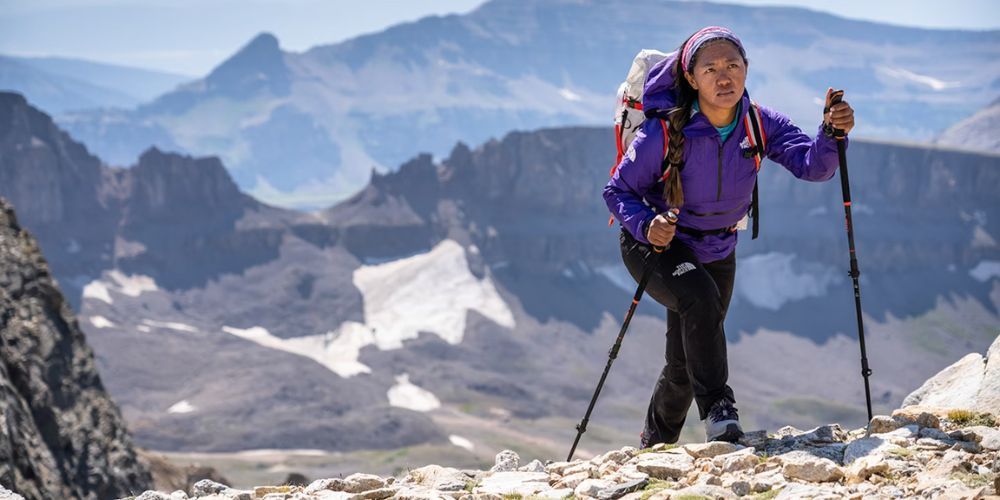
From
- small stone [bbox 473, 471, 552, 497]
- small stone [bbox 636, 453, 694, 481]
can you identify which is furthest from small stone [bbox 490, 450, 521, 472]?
small stone [bbox 636, 453, 694, 481]

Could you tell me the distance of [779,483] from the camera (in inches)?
440

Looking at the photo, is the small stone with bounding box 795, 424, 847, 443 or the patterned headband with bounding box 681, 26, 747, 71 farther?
the small stone with bounding box 795, 424, 847, 443

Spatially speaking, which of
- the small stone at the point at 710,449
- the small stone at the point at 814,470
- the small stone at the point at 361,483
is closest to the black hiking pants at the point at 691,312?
the small stone at the point at 710,449

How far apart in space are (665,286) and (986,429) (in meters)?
4.19

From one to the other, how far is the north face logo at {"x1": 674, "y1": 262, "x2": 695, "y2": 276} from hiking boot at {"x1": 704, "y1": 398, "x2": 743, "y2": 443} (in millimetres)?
1779

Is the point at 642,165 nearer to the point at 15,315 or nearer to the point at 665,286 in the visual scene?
the point at 665,286

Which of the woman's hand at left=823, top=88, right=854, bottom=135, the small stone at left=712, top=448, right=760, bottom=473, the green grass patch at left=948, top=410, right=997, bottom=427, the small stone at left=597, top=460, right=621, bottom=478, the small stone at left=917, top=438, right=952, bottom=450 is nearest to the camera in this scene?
the small stone at left=712, top=448, right=760, bottom=473

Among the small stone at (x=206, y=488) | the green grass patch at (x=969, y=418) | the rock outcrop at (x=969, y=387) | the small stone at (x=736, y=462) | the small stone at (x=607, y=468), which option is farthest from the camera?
the rock outcrop at (x=969, y=387)

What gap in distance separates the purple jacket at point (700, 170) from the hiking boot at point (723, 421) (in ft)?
6.33

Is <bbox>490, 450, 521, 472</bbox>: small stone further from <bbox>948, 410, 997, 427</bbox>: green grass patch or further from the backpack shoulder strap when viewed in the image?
<bbox>948, 410, 997, 427</bbox>: green grass patch

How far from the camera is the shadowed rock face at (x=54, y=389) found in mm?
42219

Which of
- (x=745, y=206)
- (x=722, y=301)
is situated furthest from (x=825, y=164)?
(x=722, y=301)

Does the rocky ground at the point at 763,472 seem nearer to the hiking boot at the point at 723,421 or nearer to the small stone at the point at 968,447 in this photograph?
the small stone at the point at 968,447

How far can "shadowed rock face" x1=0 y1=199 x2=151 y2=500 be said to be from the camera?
4222 centimetres
